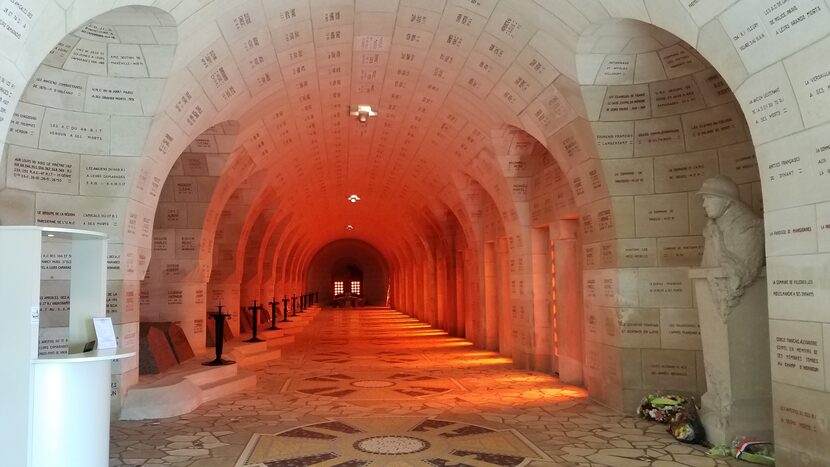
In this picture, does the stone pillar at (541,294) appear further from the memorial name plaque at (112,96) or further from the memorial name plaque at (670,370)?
the memorial name plaque at (112,96)

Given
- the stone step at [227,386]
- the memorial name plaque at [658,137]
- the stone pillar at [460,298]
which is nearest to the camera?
the memorial name plaque at [658,137]

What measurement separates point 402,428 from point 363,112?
22.6 feet

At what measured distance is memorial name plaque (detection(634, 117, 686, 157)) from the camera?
24.9ft

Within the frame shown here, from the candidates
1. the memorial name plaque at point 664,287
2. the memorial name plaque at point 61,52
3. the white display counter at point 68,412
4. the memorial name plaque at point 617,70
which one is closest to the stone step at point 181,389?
the white display counter at point 68,412

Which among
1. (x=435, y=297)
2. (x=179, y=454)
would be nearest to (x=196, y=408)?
(x=179, y=454)

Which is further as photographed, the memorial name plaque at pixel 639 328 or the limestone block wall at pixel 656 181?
the memorial name plaque at pixel 639 328

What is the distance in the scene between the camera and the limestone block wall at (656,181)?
7.22 m

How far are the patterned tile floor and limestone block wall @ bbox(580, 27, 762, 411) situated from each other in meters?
0.93

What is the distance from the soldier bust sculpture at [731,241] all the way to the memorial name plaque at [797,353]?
2.87ft

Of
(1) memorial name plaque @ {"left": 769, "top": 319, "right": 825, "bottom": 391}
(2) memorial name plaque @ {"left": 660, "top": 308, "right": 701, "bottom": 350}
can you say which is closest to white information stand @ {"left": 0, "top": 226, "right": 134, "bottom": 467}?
(1) memorial name plaque @ {"left": 769, "top": 319, "right": 825, "bottom": 391}

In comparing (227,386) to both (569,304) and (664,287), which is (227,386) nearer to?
(569,304)

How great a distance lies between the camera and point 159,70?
7.16 meters

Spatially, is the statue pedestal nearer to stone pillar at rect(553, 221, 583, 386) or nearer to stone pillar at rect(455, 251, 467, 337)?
stone pillar at rect(553, 221, 583, 386)

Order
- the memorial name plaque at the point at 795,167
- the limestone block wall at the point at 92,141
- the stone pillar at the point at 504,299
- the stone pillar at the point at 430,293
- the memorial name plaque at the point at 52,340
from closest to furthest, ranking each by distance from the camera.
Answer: the memorial name plaque at the point at 795,167 < the limestone block wall at the point at 92,141 < the memorial name plaque at the point at 52,340 < the stone pillar at the point at 504,299 < the stone pillar at the point at 430,293
